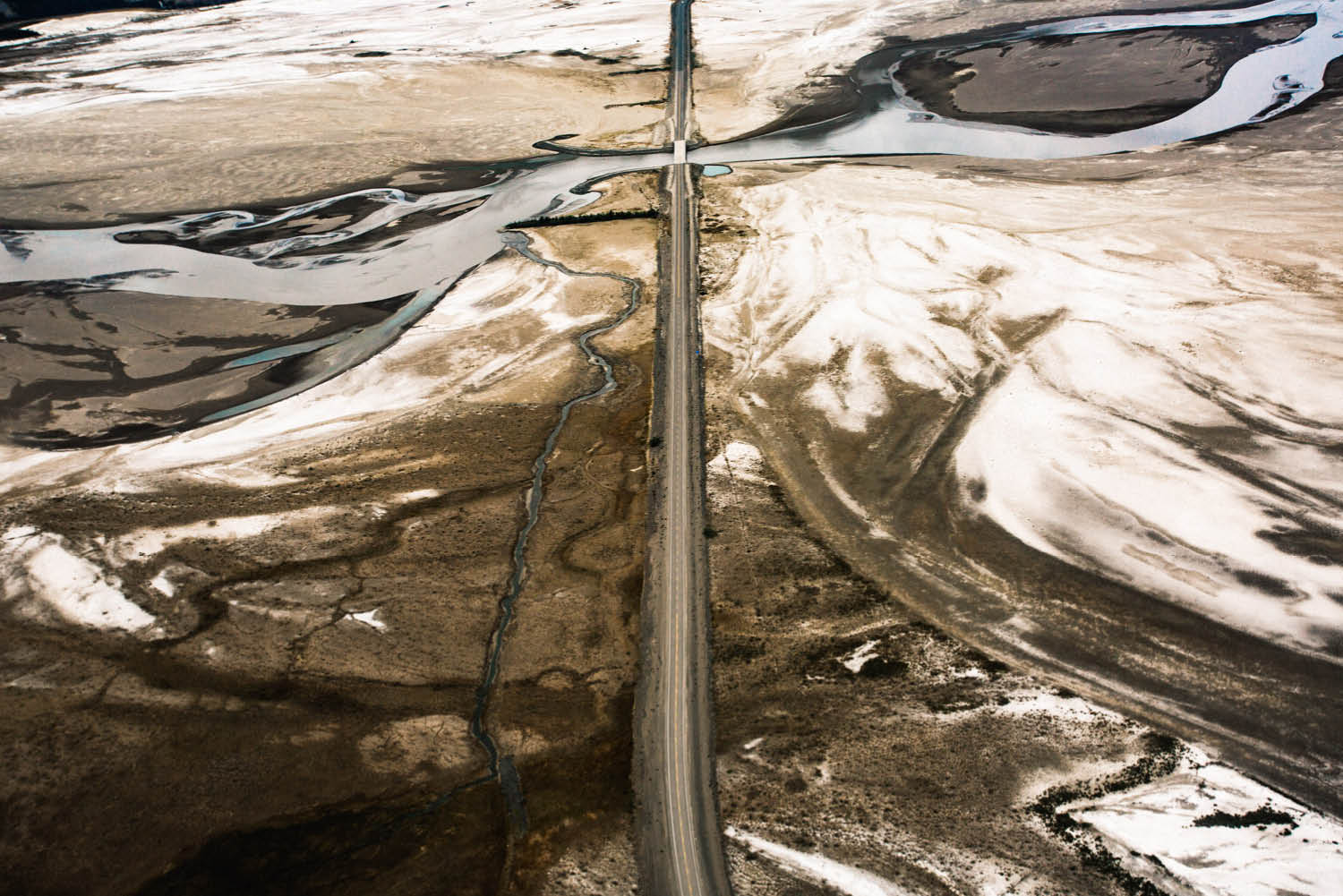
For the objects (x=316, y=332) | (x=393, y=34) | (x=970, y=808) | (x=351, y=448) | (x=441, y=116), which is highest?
(x=393, y=34)

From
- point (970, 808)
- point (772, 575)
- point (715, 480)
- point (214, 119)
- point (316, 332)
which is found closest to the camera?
point (970, 808)

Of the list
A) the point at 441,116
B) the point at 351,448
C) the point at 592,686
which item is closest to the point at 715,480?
the point at 592,686

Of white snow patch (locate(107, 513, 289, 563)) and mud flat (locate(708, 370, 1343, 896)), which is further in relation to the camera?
white snow patch (locate(107, 513, 289, 563))

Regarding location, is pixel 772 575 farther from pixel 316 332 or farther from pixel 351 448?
pixel 316 332

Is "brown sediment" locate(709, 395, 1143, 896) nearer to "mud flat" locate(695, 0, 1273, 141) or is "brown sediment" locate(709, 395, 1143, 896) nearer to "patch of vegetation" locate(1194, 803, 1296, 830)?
"patch of vegetation" locate(1194, 803, 1296, 830)

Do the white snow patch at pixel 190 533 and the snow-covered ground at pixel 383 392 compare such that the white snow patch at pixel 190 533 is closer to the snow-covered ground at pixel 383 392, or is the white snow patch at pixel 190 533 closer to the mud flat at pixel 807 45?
the snow-covered ground at pixel 383 392

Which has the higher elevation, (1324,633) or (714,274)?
(714,274)

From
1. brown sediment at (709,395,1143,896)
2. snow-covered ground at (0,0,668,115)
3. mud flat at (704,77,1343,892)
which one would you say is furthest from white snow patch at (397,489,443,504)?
snow-covered ground at (0,0,668,115)
